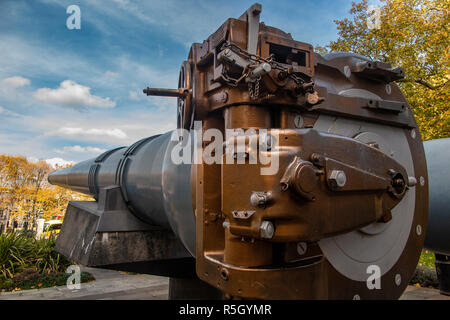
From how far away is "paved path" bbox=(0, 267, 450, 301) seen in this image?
6098 mm

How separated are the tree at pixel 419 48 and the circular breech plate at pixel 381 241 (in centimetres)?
1009

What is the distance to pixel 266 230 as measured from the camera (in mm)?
1353

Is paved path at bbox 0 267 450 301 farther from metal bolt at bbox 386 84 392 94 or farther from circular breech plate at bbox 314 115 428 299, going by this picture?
metal bolt at bbox 386 84 392 94

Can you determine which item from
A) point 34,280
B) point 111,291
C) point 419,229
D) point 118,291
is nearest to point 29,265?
point 34,280

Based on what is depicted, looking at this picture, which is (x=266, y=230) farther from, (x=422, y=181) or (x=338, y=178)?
(x=422, y=181)

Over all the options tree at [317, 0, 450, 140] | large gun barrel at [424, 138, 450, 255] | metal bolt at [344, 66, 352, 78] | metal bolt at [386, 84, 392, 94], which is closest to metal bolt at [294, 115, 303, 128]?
metal bolt at [344, 66, 352, 78]

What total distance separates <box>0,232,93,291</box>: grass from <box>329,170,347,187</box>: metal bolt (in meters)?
8.16

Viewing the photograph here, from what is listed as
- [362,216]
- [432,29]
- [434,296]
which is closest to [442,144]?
[362,216]

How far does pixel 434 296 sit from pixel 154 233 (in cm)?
479

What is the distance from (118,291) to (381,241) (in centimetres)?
603

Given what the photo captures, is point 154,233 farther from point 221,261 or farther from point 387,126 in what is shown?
point 387,126

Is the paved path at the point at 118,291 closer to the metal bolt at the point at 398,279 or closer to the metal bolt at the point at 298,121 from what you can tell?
the metal bolt at the point at 398,279

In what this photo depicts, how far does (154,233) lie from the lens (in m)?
3.34

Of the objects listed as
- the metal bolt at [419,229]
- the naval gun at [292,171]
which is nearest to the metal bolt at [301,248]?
the naval gun at [292,171]
